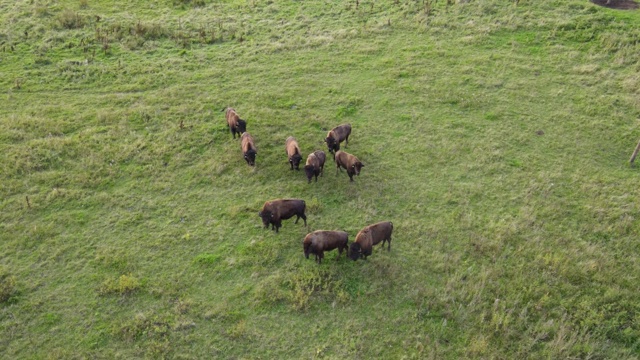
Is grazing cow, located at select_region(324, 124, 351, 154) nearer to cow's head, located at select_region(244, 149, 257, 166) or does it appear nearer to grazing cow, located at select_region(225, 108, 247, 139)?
cow's head, located at select_region(244, 149, 257, 166)

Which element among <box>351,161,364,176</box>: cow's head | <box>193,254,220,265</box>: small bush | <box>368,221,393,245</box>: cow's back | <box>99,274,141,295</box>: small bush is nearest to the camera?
<box>99,274,141,295</box>: small bush

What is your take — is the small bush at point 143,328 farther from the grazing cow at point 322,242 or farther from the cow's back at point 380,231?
the cow's back at point 380,231

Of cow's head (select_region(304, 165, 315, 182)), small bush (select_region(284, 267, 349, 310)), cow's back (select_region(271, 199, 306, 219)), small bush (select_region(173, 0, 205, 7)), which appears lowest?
small bush (select_region(284, 267, 349, 310))

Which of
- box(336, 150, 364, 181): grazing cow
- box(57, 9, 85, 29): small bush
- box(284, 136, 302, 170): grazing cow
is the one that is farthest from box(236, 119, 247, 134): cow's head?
box(57, 9, 85, 29): small bush

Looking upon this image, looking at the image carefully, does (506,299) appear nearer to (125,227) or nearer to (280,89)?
(125,227)

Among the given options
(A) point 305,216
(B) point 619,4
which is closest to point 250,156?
(A) point 305,216

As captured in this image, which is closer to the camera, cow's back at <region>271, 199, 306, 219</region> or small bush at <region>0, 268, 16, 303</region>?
small bush at <region>0, 268, 16, 303</region>

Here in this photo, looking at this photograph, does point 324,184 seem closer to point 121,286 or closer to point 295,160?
point 295,160
